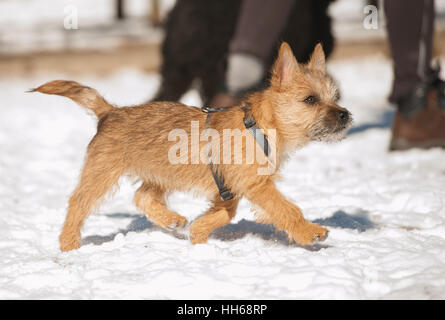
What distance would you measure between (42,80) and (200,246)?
26.9 feet

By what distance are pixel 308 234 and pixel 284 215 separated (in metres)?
0.15

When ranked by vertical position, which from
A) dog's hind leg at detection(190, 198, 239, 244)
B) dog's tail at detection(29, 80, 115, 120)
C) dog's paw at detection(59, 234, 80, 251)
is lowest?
dog's paw at detection(59, 234, 80, 251)

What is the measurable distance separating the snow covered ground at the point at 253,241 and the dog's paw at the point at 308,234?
6 cm

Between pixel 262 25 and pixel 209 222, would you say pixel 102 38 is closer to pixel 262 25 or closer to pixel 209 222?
pixel 262 25

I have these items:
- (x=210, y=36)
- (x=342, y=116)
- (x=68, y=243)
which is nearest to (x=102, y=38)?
(x=210, y=36)

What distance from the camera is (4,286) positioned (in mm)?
2580

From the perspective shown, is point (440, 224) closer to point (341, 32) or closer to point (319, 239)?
point (319, 239)

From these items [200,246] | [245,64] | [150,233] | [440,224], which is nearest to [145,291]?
[200,246]

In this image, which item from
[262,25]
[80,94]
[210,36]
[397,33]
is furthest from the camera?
[210,36]

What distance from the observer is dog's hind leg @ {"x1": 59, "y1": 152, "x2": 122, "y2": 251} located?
10.5 ft

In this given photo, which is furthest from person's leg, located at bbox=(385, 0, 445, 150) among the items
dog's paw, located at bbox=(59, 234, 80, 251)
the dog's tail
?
dog's paw, located at bbox=(59, 234, 80, 251)

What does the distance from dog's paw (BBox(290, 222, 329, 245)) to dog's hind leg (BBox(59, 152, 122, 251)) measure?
41.7 inches

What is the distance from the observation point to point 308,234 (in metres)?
Answer: 2.87

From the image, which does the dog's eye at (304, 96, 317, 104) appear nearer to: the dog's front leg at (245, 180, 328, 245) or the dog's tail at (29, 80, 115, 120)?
the dog's front leg at (245, 180, 328, 245)
